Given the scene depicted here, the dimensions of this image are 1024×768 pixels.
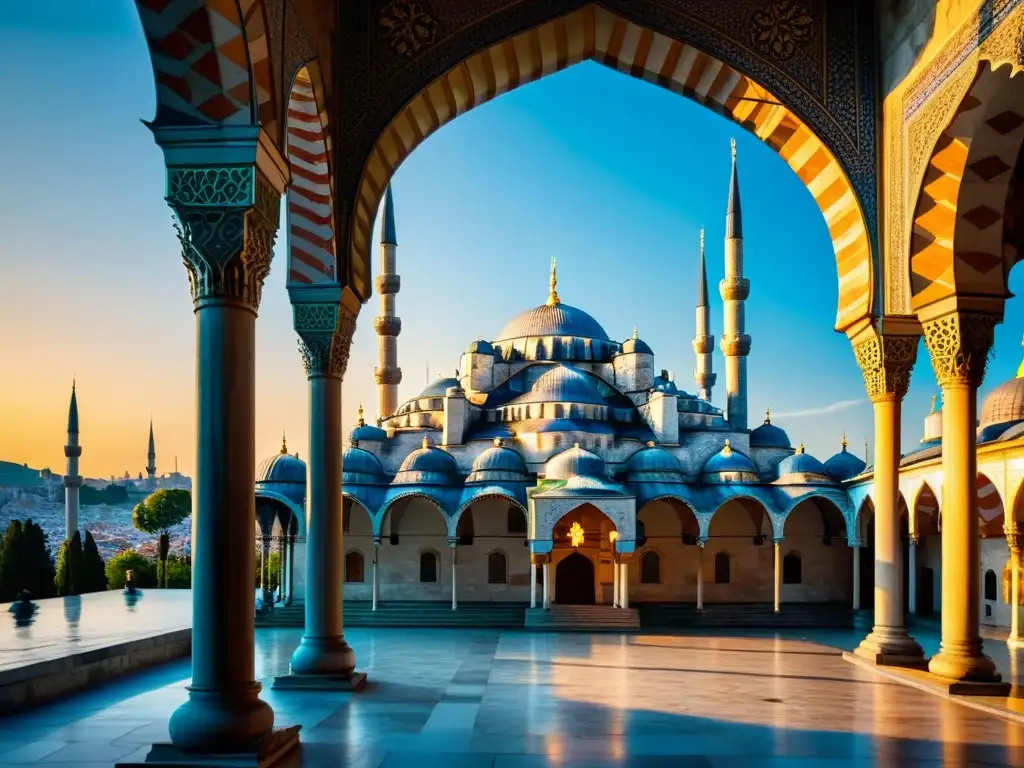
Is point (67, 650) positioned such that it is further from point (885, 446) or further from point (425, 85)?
point (885, 446)

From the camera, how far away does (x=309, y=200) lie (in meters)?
9.12

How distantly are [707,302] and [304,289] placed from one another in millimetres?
31153

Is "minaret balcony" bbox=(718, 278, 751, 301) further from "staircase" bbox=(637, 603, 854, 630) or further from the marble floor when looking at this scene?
the marble floor

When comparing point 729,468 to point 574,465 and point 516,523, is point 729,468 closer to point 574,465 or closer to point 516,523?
point 574,465

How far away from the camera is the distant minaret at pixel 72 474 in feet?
108

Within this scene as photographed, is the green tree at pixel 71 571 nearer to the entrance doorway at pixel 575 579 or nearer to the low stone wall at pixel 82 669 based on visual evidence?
the entrance doorway at pixel 575 579

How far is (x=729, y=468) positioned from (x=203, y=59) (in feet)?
72.1

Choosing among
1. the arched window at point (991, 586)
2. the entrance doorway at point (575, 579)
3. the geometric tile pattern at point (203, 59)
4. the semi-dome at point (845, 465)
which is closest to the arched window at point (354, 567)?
the entrance doorway at point (575, 579)

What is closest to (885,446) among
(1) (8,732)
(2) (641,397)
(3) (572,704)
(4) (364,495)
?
(3) (572,704)

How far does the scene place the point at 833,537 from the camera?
2673 cm

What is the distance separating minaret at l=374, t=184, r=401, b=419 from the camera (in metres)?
34.8

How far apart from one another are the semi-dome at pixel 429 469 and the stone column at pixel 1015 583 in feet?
43.0

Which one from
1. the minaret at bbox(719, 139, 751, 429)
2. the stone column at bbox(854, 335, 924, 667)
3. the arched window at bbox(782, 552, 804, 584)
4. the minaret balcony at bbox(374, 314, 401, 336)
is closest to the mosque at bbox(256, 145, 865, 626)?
the arched window at bbox(782, 552, 804, 584)

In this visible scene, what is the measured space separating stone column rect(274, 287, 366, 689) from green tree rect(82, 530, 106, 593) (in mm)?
19143
